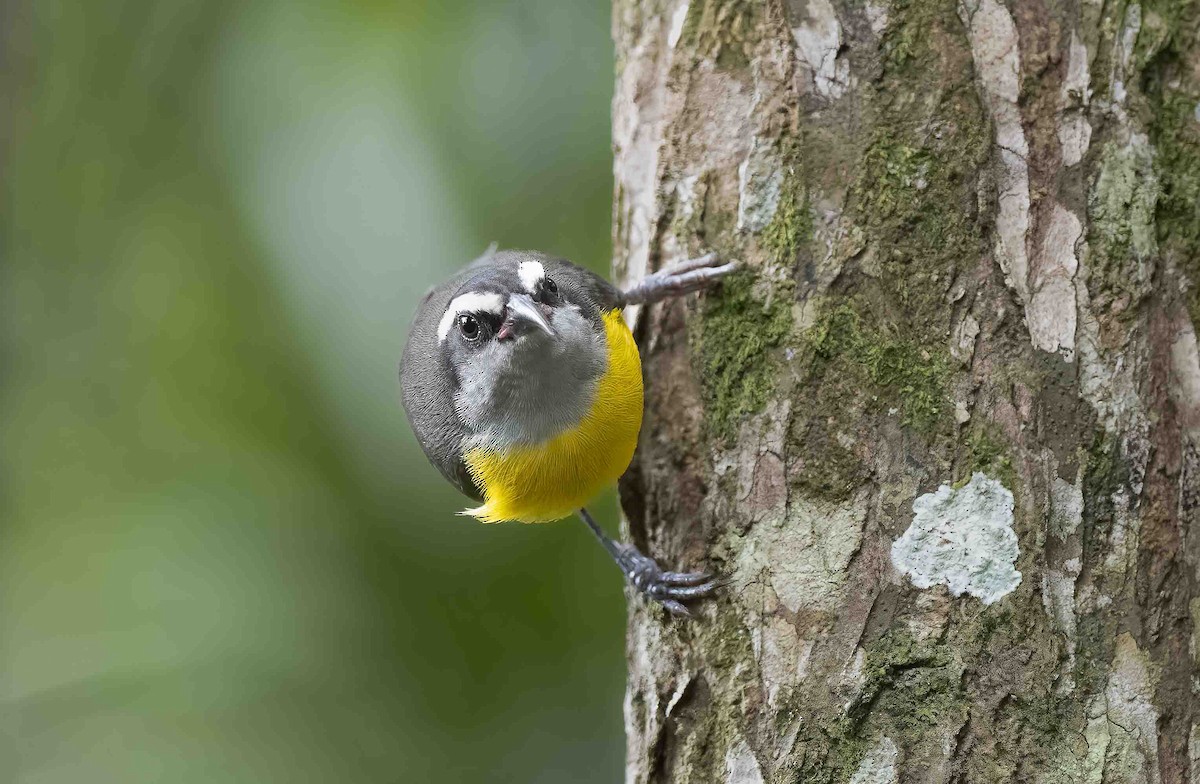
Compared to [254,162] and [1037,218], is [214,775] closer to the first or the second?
[254,162]

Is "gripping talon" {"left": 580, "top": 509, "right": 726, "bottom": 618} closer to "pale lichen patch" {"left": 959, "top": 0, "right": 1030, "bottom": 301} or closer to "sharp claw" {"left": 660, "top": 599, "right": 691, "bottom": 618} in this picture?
"sharp claw" {"left": 660, "top": 599, "right": 691, "bottom": 618}

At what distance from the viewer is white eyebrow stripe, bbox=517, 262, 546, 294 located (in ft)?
10.3

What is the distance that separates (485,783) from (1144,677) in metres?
2.45

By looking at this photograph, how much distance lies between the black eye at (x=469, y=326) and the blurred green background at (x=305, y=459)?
2.26ft

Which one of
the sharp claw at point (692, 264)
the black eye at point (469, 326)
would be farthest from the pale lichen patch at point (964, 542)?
the black eye at point (469, 326)

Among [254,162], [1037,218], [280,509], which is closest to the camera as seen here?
[1037,218]

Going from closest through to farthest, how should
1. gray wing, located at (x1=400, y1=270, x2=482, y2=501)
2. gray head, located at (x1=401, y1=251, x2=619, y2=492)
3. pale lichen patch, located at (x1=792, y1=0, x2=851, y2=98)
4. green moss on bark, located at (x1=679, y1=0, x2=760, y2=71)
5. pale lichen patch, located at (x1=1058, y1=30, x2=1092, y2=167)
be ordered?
pale lichen patch, located at (x1=1058, y1=30, x2=1092, y2=167) < pale lichen patch, located at (x1=792, y1=0, x2=851, y2=98) < green moss on bark, located at (x1=679, y1=0, x2=760, y2=71) < gray head, located at (x1=401, y1=251, x2=619, y2=492) < gray wing, located at (x1=400, y1=270, x2=482, y2=501)

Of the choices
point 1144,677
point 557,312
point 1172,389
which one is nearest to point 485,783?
point 557,312

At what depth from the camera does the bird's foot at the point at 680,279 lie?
284 cm

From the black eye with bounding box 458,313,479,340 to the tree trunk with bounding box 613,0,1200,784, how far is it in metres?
0.88

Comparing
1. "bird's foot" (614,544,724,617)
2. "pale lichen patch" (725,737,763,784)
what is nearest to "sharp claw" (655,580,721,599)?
"bird's foot" (614,544,724,617)

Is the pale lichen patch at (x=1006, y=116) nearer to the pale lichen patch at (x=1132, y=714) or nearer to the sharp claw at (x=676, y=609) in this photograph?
the pale lichen patch at (x=1132, y=714)

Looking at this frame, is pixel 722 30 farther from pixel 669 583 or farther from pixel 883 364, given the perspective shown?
pixel 669 583

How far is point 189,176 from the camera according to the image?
13.8 feet
